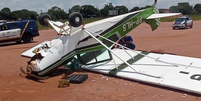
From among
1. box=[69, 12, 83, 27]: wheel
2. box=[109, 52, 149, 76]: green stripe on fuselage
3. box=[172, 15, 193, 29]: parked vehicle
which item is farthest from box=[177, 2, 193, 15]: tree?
box=[69, 12, 83, 27]: wheel

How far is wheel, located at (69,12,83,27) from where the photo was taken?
26.0 ft

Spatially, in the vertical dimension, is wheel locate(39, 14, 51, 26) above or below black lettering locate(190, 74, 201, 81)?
above

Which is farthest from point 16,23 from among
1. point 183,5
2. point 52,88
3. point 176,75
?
point 183,5

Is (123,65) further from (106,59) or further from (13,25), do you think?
(13,25)

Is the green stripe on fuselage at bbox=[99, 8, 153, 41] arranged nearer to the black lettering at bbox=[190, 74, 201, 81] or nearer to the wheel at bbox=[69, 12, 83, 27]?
the wheel at bbox=[69, 12, 83, 27]

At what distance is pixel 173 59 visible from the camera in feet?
28.1

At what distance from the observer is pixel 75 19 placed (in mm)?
8039

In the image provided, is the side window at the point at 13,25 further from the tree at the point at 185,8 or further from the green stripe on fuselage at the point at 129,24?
the tree at the point at 185,8

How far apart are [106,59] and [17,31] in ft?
46.4

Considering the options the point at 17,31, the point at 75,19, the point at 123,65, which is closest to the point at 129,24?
the point at 123,65

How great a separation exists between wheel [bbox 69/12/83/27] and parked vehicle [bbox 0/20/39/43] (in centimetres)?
1426

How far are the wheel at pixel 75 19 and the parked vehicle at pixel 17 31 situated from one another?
14.3 meters

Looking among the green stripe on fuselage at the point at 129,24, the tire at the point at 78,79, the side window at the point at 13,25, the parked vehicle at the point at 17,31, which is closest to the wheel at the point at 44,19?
the green stripe on fuselage at the point at 129,24

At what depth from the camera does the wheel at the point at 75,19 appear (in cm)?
793
